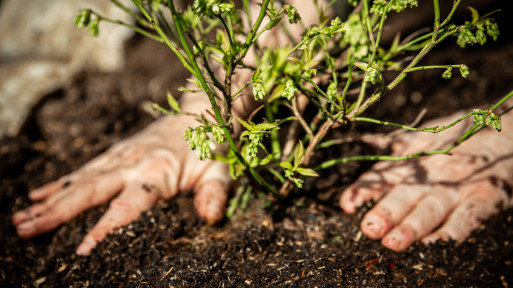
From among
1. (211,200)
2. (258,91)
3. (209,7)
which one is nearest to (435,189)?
(211,200)

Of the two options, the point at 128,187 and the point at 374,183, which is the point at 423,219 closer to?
the point at 374,183

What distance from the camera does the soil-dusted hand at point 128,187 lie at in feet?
5.38

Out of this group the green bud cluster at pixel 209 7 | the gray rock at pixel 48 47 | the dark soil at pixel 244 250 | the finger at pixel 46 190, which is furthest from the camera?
the gray rock at pixel 48 47

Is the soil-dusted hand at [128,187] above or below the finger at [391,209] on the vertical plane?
above

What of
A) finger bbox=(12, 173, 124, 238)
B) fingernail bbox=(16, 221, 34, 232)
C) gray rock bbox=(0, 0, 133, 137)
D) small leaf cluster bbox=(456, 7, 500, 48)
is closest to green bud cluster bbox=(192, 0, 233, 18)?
small leaf cluster bbox=(456, 7, 500, 48)

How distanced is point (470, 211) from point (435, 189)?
0.20 m

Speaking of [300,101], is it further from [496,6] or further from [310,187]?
[496,6]

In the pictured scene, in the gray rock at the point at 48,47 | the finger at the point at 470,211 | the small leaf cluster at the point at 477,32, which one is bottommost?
the finger at the point at 470,211

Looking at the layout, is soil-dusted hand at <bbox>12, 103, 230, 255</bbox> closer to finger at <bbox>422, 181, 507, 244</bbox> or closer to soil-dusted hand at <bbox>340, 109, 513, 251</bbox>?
soil-dusted hand at <bbox>340, 109, 513, 251</bbox>

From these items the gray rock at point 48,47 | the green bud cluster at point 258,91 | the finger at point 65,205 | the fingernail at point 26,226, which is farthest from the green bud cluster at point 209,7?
the gray rock at point 48,47

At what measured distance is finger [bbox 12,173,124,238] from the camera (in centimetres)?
168

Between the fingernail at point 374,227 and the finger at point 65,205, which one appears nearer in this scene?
the fingernail at point 374,227

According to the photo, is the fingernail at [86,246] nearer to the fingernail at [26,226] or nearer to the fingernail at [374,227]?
the fingernail at [26,226]

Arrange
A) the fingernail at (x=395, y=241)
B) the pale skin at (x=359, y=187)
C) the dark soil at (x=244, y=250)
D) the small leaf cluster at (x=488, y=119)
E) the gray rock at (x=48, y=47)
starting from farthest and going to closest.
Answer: the gray rock at (x=48, y=47)
the pale skin at (x=359, y=187)
the fingernail at (x=395, y=241)
the dark soil at (x=244, y=250)
the small leaf cluster at (x=488, y=119)
